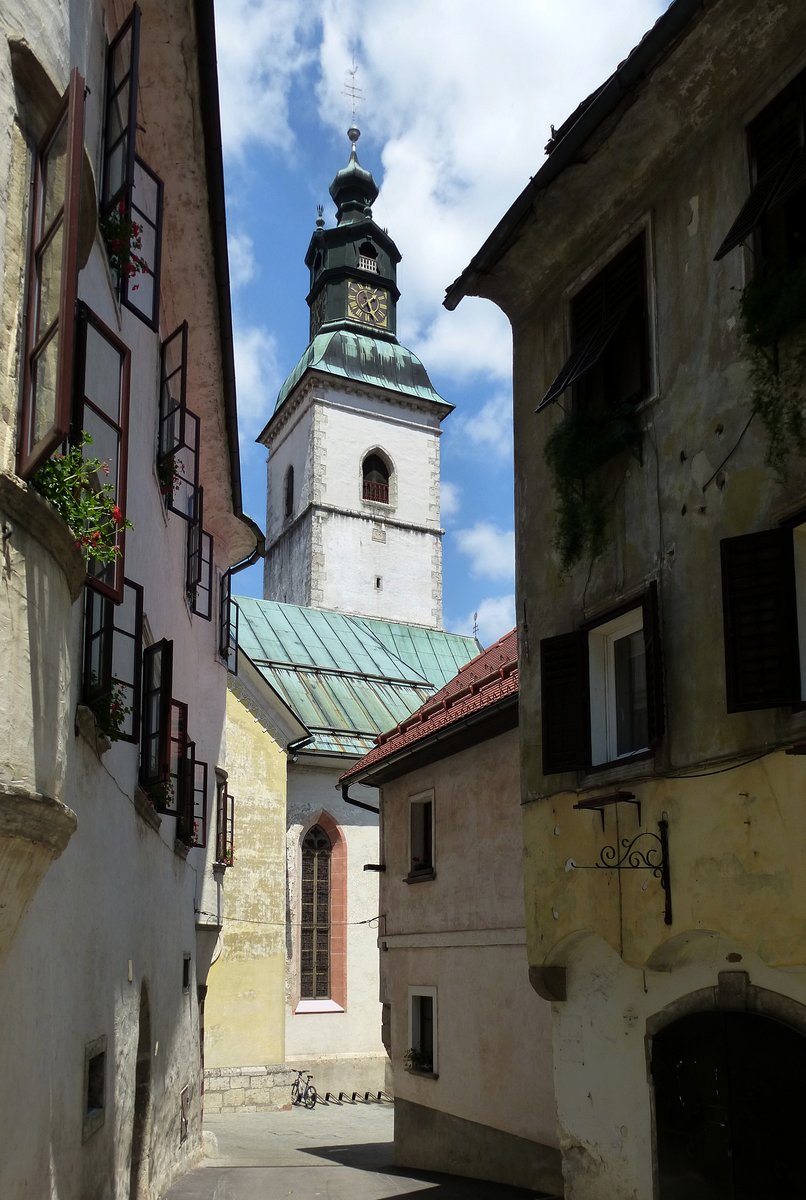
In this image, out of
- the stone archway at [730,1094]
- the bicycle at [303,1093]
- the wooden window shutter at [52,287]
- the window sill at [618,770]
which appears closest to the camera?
the wooden window shutter at [52,287]

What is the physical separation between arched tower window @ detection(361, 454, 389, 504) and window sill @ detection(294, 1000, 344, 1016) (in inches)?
1136

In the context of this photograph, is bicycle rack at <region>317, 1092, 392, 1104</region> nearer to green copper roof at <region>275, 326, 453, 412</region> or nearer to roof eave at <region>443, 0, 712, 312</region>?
roof eave at <region>443, 0, 712, 312</region>

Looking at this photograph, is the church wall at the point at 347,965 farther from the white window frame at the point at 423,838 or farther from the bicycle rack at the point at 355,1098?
the white window frame at the point at 423,838

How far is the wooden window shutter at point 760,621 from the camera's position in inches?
318

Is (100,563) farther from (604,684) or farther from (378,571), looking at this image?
(378,571)

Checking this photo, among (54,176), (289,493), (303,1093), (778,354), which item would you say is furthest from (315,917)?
(289,493)

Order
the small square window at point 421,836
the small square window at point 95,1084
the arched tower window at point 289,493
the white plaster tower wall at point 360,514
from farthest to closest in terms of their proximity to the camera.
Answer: the arched tower window at point 289,493 < the white plaster tower wall at point 360,514 < the small square window at point 421,836 < the small square window at point 95,1084

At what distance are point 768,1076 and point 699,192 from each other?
6.52m

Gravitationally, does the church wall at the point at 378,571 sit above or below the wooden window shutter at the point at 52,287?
above

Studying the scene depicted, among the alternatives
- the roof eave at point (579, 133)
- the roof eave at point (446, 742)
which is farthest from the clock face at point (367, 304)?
the roof eave at point (579, 133)

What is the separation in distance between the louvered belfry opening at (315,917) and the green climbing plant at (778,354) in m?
26.8

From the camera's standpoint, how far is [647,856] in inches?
370

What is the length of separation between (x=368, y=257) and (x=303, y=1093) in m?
43.8

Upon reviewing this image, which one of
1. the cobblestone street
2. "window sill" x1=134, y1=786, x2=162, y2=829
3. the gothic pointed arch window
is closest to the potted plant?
"window sill" x1=134, y1=786, x2=162, y2=829
